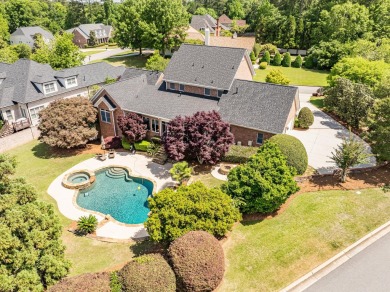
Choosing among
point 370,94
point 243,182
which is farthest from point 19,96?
point 370,94

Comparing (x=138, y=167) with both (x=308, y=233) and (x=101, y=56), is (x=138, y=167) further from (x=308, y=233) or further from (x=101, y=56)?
(x=101, y=56)

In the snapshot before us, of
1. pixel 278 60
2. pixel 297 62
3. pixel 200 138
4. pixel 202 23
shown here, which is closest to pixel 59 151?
pixel 200 138

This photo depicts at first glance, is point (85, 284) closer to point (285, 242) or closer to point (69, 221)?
point (69, 221)

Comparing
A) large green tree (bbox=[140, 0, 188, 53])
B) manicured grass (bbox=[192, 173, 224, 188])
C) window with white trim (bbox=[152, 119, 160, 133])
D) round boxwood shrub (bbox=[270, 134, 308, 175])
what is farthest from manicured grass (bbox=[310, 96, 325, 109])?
large green tree (bbox=[140, 0, 188, 53])

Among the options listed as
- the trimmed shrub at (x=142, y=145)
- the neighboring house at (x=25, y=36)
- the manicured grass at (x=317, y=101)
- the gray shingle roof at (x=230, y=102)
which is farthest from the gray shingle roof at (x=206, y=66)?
the neighboring house at (x=25, y=36)

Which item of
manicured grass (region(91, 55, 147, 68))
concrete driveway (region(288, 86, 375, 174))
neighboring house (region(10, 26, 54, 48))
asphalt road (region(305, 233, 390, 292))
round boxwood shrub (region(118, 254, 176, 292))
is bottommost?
asphalt road (region(305, 233, 390, 292))

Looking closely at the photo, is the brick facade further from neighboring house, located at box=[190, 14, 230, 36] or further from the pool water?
neighboring house, located at box=[190, 14, 230, 36]
